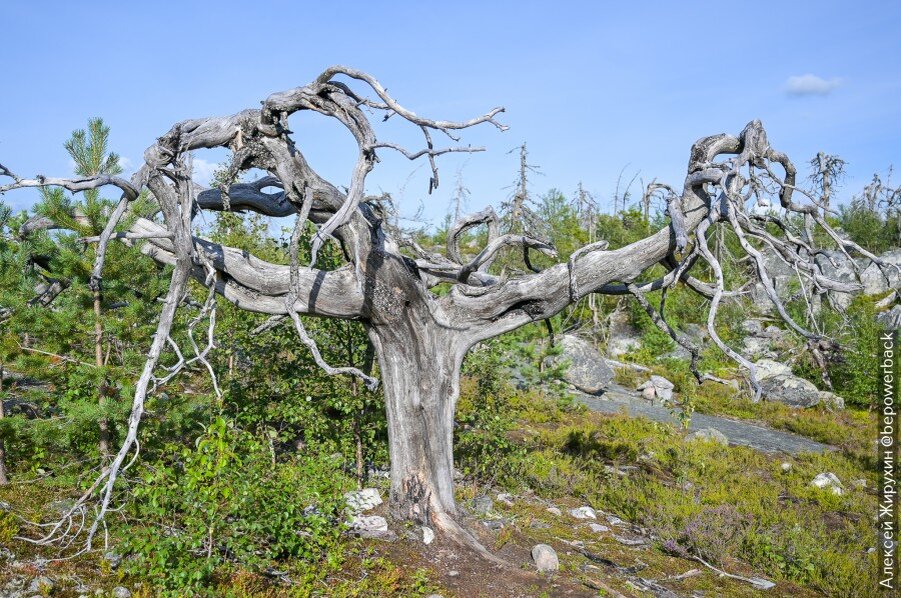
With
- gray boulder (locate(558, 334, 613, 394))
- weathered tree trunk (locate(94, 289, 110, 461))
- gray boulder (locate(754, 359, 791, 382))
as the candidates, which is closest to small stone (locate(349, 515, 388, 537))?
weathered tree trunk (locate(94, 289, 110, 461))

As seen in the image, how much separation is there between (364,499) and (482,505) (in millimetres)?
1801

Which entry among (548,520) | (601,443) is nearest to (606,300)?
(601,443)

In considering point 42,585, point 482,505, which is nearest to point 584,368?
point 482,505

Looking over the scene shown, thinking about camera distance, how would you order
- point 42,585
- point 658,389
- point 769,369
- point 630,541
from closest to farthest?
1. point 42,585
2. point 630,541
3. point 658,389
4. point 769,369

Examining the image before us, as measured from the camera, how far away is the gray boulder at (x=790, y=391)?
20688 millimetres

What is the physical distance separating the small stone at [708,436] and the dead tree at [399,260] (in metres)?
7.95

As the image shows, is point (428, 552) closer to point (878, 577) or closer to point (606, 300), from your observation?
point (878, 577)

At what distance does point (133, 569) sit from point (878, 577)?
796 cm

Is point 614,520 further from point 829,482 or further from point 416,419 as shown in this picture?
point 829,482

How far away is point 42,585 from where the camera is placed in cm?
562

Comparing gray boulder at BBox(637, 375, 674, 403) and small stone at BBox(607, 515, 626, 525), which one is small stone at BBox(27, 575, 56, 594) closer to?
small stone at BBox(607, 515, 626, 525)

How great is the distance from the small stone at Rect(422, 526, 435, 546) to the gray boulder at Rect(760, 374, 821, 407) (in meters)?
16.1

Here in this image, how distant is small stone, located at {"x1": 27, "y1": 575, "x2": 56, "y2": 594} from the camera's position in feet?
18.3

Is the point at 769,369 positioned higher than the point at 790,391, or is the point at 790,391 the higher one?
the point at 769,369
